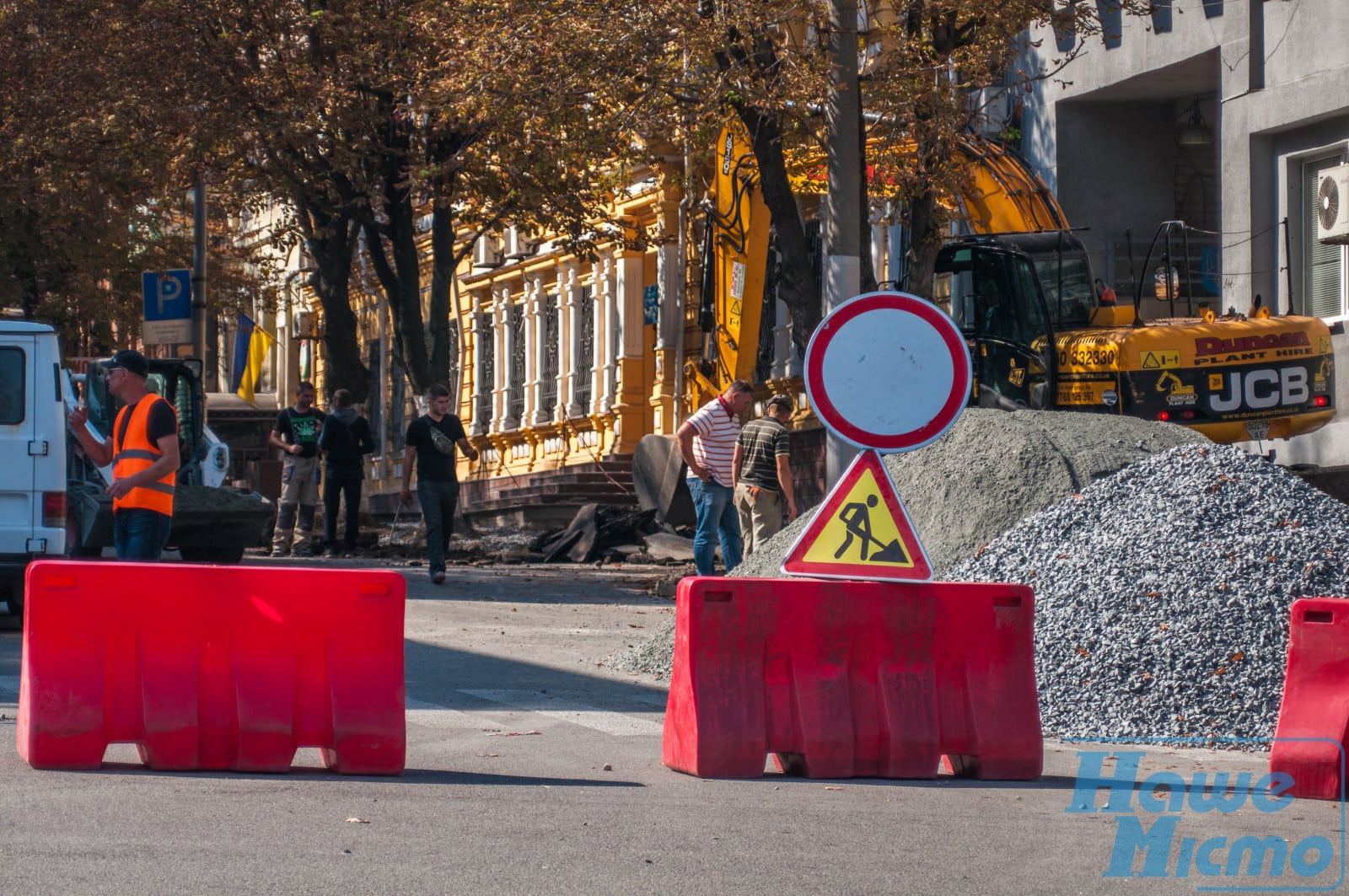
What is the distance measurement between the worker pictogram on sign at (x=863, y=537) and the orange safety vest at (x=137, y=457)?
477 centimetres

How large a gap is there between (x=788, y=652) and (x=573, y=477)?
24.4 meters

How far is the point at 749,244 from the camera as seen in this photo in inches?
960

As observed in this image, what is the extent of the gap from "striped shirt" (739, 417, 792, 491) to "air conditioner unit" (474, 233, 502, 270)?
953 inches

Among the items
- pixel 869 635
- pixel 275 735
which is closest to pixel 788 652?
pixel 869 635

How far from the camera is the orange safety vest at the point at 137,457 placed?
453 inches

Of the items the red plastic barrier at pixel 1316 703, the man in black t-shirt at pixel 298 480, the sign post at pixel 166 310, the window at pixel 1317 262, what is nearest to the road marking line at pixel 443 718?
the red plastic barrier at pixel 1316 703

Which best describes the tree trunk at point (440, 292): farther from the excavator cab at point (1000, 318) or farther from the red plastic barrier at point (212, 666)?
the red plastic barrier at point (212, 666)

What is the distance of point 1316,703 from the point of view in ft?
26.9

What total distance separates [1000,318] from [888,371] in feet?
46.8

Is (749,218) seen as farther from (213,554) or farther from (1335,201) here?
(213,554)

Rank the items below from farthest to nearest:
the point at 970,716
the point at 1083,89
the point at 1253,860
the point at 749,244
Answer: the point at 1083,89, the point at 749,244, the point at 970,716, the point at 1253,860

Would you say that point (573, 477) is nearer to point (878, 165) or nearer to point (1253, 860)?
point (878, 165)

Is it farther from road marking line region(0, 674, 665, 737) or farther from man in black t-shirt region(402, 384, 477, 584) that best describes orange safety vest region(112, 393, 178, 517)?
man in black t-shirt region(402, 384, 477, 584)

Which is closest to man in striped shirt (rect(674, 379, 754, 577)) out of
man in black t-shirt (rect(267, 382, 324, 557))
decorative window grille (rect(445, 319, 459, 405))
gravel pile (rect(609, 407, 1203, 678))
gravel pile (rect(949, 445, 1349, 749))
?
gravel pile (rect(609, 407, 1203, 678))
